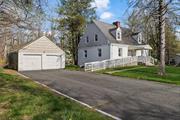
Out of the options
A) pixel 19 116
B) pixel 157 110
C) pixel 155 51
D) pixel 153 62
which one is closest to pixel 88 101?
pixel 157 110

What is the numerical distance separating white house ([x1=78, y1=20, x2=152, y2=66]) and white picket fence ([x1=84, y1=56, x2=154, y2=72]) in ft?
7.27

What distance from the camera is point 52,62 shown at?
3141 centimetres

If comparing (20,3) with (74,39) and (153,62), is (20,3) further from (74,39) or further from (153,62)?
(74,39)

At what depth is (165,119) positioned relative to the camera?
6.99 metres

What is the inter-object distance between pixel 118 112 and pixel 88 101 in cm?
207

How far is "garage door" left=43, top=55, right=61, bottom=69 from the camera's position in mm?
30800

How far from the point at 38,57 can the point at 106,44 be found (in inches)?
366

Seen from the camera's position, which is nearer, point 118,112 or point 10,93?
point 118,112

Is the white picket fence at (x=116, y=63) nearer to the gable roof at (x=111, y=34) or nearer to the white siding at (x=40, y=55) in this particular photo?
the gable roof at (x=111, y=34)

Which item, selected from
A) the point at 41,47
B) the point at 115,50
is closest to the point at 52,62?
the point at 41,47

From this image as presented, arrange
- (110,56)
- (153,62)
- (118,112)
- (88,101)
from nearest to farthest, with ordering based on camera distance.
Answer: (118,112), (88,101), (110,56), (153,62)

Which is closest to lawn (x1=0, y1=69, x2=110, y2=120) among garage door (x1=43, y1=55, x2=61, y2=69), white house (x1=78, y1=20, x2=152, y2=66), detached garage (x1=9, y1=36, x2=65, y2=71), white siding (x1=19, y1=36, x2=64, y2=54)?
detached garage (x1=9, y1=36, x2=65, y2=71)

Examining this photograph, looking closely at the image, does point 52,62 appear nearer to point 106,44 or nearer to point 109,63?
point 106,44

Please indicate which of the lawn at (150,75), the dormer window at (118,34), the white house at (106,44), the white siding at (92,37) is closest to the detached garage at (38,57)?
the white house at (106,44)
